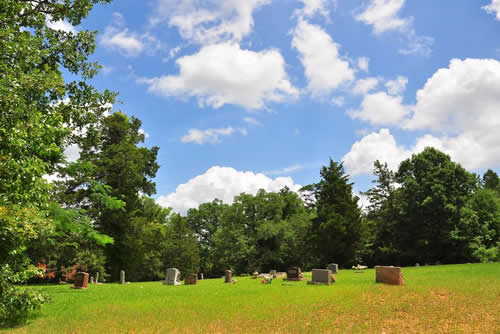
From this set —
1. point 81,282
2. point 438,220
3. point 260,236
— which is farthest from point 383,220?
point 81,282

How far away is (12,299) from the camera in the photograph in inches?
375

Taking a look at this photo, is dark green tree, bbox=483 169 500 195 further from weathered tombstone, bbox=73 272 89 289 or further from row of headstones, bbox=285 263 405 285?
weathered tombstone, bbox=73 272 89 289

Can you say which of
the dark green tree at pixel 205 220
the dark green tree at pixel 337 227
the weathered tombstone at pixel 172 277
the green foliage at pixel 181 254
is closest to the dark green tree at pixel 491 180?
the dark green tree at pixel 337 227

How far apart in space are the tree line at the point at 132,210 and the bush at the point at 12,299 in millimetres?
34

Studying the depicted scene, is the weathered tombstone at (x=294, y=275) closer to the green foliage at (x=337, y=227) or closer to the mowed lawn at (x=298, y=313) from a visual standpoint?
the mowed lawn at (x=298, y=313)

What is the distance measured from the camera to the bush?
31.1 ft

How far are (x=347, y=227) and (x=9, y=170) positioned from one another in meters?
41.4

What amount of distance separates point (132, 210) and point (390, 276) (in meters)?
27.7

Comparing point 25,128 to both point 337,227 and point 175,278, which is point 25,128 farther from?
point 337,227

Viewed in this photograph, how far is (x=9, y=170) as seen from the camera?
7.88m

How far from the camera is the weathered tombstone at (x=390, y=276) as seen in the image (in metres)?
16.8

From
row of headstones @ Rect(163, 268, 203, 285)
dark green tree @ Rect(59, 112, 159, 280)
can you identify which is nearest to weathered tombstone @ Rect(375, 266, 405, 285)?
row of headstones @ Rect(163, 268, 203, 285)

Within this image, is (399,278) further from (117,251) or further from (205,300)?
(117,251)

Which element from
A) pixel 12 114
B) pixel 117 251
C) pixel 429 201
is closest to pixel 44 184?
pixel 12 114
